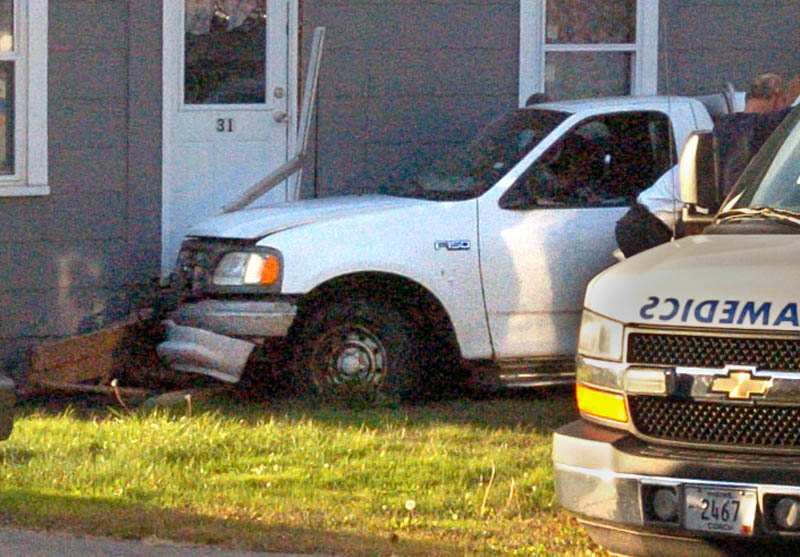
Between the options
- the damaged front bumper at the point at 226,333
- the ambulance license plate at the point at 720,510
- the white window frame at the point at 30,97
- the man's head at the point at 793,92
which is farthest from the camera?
the white window frame at the point at 30,97

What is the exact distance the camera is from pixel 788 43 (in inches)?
477

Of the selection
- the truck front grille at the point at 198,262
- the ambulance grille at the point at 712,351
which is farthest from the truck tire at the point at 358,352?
the ambulance grille at the point at 712,351

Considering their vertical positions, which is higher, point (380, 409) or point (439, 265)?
point (439, 265)

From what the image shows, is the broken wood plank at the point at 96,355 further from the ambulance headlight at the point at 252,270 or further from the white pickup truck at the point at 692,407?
the white pickup truck at the point at 692,407

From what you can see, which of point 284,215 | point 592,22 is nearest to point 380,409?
point 284,215

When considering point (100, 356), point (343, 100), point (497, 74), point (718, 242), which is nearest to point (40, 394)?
point (100, 356)

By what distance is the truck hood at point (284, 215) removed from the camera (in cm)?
885

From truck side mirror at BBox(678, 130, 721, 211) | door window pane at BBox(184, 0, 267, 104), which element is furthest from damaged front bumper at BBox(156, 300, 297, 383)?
truck side mirror at BBox(678, 130, 721, 211)

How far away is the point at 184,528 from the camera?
20.9ft

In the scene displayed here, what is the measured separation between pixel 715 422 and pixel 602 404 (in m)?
0.44

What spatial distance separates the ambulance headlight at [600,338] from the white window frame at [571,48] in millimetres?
5940

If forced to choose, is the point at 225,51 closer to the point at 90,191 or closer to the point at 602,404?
the point at 90,191

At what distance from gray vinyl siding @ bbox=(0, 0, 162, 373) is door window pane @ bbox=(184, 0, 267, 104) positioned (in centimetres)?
33

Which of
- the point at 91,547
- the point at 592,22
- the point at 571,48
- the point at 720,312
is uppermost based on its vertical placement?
the point at 592,22
